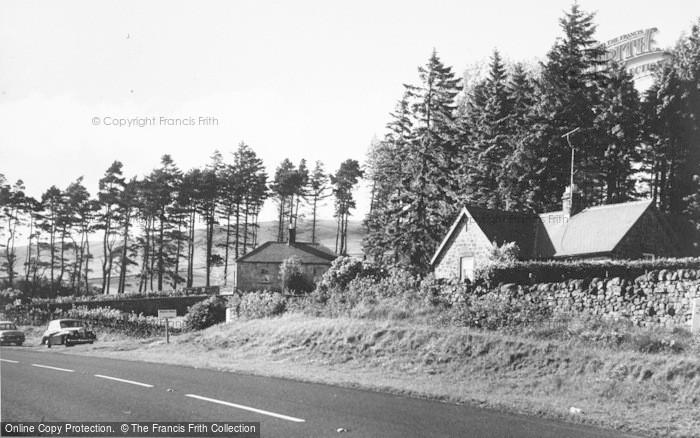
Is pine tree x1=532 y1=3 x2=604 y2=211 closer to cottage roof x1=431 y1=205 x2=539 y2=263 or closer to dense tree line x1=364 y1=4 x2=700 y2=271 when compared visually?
dense tree line x1=364 y1=4 x2=700 y2=271

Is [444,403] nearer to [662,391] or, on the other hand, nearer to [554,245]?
[662,391]

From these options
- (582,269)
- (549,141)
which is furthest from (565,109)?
(582,269)

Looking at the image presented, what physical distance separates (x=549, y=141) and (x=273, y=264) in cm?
3382

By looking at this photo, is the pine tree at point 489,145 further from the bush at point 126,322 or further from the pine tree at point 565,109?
the bush at point 126,322

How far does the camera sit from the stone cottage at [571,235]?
35062mm

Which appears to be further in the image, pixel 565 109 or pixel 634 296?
pixel 565 109

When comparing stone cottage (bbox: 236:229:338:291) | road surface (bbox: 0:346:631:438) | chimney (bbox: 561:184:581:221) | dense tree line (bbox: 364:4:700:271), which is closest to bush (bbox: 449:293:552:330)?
road surface (bbox: 0:346:631:438)

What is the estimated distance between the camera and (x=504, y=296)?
2122 cm

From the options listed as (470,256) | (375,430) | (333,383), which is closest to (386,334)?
(333,383)

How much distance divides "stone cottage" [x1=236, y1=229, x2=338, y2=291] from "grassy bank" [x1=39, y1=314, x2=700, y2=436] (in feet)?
149

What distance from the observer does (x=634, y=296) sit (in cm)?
1862

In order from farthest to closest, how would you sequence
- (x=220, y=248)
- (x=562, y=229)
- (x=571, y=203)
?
(x=220, y=248) < (x=571, y=203) < (x=562, y=229)

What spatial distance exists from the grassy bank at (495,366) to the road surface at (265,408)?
1.16 metres

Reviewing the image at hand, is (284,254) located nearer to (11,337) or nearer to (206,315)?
(11,337)
